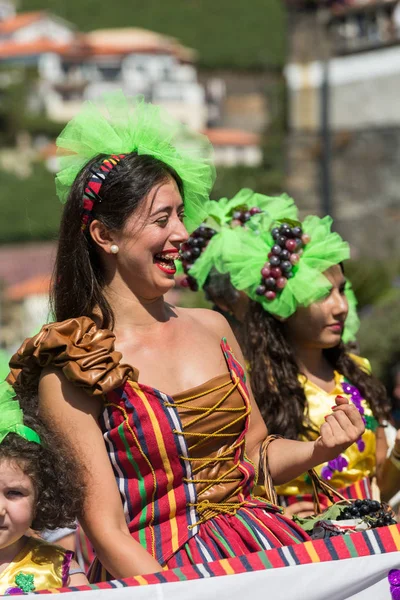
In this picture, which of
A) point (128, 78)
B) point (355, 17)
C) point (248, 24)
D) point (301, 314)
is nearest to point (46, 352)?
point (301, 314)

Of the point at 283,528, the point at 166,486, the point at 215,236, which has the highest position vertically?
the point at 215,236

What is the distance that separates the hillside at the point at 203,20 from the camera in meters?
57.3

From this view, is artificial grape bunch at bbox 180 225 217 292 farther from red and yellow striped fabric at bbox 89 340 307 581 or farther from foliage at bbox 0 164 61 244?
foliage at bbox 0 164 61 244

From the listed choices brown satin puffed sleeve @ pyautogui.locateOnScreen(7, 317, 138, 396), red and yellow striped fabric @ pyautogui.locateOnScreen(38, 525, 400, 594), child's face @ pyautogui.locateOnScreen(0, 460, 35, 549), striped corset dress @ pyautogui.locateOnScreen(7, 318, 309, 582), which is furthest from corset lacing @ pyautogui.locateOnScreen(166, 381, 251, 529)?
child's face @ pyautogui.locateOnScreen(0, 460, 35, 549)

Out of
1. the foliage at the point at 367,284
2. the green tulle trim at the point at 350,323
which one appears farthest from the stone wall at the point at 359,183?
the green tulle trim at the point at 350,323

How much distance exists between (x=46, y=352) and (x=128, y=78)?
51.1 meters

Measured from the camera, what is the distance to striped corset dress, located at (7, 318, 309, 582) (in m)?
2.81

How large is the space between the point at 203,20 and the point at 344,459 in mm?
62824

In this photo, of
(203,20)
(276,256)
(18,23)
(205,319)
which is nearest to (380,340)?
(276,256)

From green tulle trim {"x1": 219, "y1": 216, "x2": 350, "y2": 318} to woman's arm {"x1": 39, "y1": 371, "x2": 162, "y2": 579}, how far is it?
138 cm

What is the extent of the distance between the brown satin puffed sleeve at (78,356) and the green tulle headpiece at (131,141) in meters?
0.52

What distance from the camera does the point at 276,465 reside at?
3.21 metres

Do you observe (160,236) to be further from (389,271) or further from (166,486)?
(389,271)

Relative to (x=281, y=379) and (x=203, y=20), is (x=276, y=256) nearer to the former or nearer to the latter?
(x=281, y=379)
